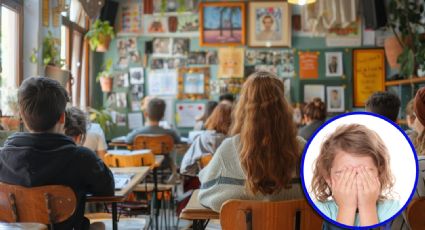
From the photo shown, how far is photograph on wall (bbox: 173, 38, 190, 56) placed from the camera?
21.0 feet

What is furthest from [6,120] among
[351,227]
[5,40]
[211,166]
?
[351,227]

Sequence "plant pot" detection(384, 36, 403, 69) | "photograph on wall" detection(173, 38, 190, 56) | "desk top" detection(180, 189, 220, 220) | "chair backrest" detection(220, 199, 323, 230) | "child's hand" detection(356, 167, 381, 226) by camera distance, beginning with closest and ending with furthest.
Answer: "child's hand" detection(356, 167, 381, 226) < "chair backrest" detection(220, 199, 323, 230) < "desk top" detection(180, 189, 220, 220) < "plant pot" detection(384, 36, 403, 69) < "photograph on wall" detection(173, 38, 190, 56)

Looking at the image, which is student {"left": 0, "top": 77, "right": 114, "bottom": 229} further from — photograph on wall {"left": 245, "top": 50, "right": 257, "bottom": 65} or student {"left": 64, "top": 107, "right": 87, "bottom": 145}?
photograph on wall {"left": 245, "top": 50, "right": 257, "bottom": 65}

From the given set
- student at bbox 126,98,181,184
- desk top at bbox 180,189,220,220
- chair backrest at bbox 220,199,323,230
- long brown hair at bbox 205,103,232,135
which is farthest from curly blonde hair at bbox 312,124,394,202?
student at bbox 126,98,181,184

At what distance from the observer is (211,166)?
6.30 feet

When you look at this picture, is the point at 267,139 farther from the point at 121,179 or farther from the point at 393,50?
the point at 393,50

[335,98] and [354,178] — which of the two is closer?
[354,178]

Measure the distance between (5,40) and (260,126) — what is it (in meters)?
2.73

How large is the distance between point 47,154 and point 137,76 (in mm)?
4518

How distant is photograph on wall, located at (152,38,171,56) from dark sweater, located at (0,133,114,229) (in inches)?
174

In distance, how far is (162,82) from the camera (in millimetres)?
6461

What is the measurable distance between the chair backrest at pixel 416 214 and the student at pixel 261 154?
43cm

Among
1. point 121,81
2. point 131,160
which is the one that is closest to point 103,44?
point 121,81

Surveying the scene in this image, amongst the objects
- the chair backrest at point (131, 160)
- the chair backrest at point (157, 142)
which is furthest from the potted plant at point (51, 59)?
the chair backrest at point (131, 160)
